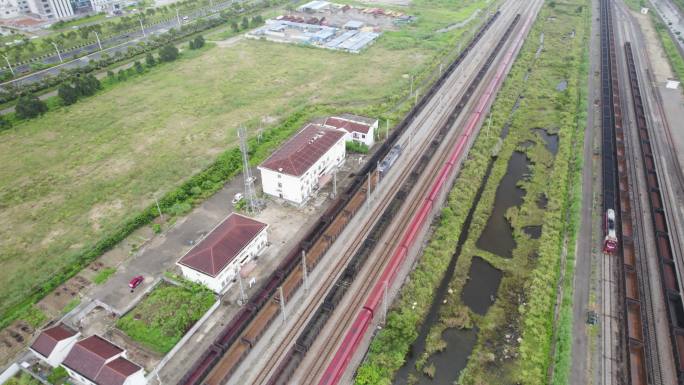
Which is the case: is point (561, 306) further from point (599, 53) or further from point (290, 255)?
point (599, 53)

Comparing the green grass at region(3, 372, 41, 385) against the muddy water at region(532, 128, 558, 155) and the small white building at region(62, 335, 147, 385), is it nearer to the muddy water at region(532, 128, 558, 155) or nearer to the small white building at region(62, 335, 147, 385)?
the small white building at region(62, 335, 147, 385)

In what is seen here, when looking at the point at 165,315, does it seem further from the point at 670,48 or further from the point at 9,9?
the point at 9,9

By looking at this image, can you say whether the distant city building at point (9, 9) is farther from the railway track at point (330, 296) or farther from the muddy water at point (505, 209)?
the muddy water at point (505, 209)

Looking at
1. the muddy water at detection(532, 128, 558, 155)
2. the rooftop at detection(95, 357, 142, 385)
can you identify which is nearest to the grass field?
the rooftop at detection(95, 357, 142, 385)

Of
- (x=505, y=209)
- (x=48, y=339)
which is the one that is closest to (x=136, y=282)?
(x=48, y=339)

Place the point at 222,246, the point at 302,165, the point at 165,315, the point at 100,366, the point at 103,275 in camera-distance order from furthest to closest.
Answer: the point at 302,165
the point at 103,275
the point at 222,246
the point at 165,315
the point at 100,366

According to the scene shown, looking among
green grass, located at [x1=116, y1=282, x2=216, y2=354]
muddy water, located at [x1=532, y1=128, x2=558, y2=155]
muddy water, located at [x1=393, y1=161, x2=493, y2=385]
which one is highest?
muddy water, located at [x1=532, y1=128, x2=558, y2=155]

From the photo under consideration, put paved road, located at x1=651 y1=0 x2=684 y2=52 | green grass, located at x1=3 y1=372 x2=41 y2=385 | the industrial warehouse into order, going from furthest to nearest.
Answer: paved road, located at x1=651 y1=0 x2=684 y2=52 → the industrial warehouse → green grass, located at x1=3 y1=372 x2=41 y2=385
